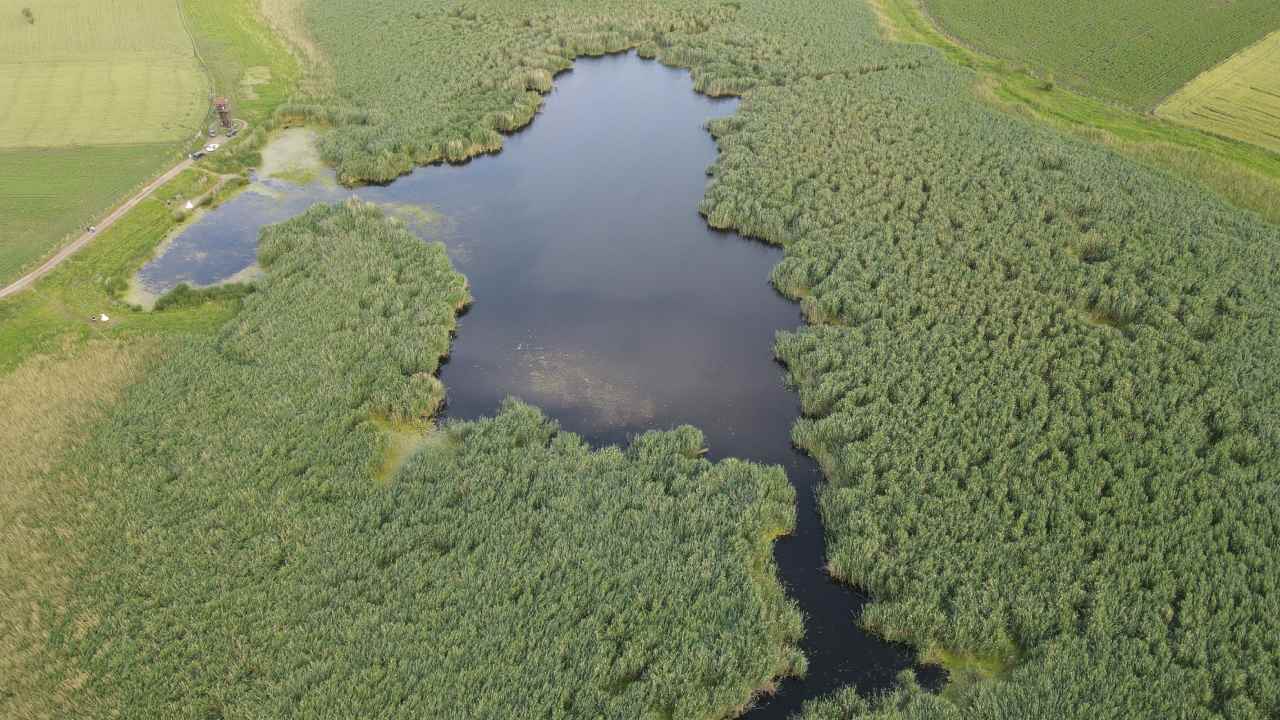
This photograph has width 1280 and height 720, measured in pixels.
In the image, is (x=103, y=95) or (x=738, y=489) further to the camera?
(x=103, y=95)

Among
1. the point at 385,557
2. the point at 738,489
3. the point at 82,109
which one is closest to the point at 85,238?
the point at 82,109

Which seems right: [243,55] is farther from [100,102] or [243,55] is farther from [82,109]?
[82,109]

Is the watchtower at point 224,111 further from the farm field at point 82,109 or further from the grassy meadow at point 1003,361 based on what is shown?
the grassy meadow at point 1003,361

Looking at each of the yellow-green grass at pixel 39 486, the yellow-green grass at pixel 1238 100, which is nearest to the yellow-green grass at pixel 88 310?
the yellow-green grass at pixel 39 486

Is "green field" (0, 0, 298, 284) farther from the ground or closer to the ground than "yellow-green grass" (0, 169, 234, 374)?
farther from the ground

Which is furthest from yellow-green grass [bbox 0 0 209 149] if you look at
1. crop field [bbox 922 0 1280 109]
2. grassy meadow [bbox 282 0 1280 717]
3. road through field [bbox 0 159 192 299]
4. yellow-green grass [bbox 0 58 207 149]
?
crop field [bbox 922 0 1280 109]

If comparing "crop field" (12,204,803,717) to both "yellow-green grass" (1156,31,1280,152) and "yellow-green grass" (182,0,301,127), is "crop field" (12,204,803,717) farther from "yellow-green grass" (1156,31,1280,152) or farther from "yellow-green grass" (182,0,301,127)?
"yellow-green grass" (1156,31,1280,152)
